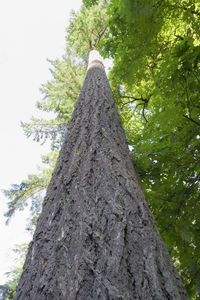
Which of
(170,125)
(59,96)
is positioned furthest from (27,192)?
(170,125)

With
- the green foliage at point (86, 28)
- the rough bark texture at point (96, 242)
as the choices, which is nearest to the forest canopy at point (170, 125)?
the rough bark texture at point (96, 242)

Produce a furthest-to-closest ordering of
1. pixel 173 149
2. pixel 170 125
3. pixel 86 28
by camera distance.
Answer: pixel 86 28 → pixel 173 149 → pixel 170 125

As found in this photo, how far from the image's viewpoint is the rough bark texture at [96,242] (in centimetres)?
102

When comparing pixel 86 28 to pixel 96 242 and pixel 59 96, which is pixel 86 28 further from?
pixel 96 242

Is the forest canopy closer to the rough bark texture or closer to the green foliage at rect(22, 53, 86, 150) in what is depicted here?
the rough bark texture

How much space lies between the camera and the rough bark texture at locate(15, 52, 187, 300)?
40.0 inches

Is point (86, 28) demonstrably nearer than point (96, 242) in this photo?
No

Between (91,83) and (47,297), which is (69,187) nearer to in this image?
(47,297)

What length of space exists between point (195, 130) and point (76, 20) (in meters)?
7.54

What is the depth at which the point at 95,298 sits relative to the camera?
0.95 meters

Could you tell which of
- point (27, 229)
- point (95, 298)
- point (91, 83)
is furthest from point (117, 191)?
point (27, 229)

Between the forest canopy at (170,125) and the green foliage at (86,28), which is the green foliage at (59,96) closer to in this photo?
the green foliage at (86,28)

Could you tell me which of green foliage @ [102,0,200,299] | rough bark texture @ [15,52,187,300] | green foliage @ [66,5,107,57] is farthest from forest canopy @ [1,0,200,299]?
green foliage @ [66,5,107,57]

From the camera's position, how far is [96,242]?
1.18 metres
